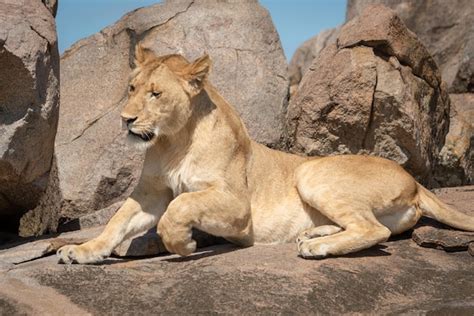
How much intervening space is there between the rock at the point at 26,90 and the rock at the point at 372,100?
3.48 meters

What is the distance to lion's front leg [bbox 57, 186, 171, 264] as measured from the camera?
18.2ft

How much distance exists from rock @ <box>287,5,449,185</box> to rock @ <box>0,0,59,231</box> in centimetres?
348

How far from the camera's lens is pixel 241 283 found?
198 inches

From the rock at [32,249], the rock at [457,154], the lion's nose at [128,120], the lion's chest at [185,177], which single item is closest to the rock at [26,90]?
the rock at [32,249]

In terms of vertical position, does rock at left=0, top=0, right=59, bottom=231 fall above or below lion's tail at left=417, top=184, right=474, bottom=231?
above

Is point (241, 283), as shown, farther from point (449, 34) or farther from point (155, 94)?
point (449, 34)

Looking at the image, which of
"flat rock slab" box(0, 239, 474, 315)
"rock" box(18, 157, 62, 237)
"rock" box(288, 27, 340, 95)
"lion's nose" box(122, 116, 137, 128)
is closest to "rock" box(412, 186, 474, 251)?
"flat rock slab" box(0, 239, 474, 315)

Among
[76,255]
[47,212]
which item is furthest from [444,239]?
[47,212]

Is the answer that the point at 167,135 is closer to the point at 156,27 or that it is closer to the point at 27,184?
the point at 27,184

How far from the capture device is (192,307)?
4633mm

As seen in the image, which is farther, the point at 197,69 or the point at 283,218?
the point at 283,218

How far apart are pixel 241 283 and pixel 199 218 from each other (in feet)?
2.42

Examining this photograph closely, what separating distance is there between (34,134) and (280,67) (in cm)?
402

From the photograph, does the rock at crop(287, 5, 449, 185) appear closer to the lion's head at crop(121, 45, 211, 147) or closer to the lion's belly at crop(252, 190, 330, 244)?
the lion's belly at crop(252, 190, 330, 244)
